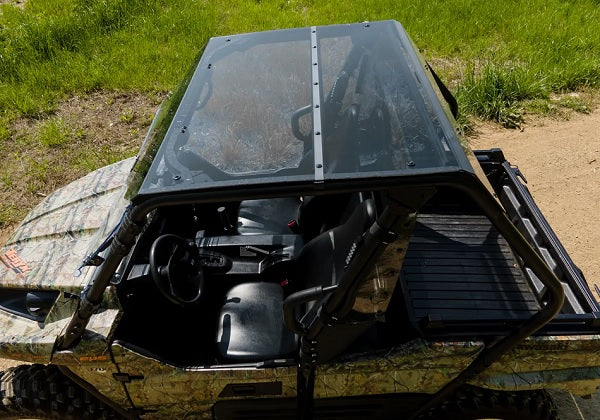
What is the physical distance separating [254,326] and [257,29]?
5710 mm

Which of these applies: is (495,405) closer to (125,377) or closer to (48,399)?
(125,377)

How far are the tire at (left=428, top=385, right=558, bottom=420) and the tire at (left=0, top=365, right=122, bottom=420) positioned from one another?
5.57 feet

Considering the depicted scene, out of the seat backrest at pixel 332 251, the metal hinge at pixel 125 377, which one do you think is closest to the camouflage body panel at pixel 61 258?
the metal hinge at pixel 125 377

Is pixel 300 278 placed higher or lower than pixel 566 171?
higher

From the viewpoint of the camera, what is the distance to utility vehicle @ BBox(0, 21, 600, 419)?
75.7 inches

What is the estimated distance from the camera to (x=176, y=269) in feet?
8.75

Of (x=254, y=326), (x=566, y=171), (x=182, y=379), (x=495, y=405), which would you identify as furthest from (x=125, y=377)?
(x=566, y=171)

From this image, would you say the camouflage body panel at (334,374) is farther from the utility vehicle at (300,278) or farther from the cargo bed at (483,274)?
the cargo bed at (483,274)

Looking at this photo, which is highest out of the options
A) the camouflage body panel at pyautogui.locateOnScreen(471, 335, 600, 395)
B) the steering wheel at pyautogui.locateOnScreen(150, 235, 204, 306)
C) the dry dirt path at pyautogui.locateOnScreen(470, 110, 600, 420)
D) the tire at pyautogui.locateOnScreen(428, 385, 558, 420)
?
the steering wheel at pyautogui.locateOnScreen(150, 235, 204, 306)

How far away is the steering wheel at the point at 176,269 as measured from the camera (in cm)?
251

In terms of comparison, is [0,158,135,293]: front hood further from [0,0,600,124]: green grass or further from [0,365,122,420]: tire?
[0,0,600,124]: green grass

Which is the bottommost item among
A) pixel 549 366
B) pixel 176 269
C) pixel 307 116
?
pixel 549 366

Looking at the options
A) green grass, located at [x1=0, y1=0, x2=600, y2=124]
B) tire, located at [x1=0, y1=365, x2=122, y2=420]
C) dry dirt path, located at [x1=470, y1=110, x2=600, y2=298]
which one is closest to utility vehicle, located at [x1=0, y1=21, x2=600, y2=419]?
tire, located at [x1=0, y1=365, x2=122, y2=420]

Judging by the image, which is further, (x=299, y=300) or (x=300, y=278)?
(x=300, y=278)
